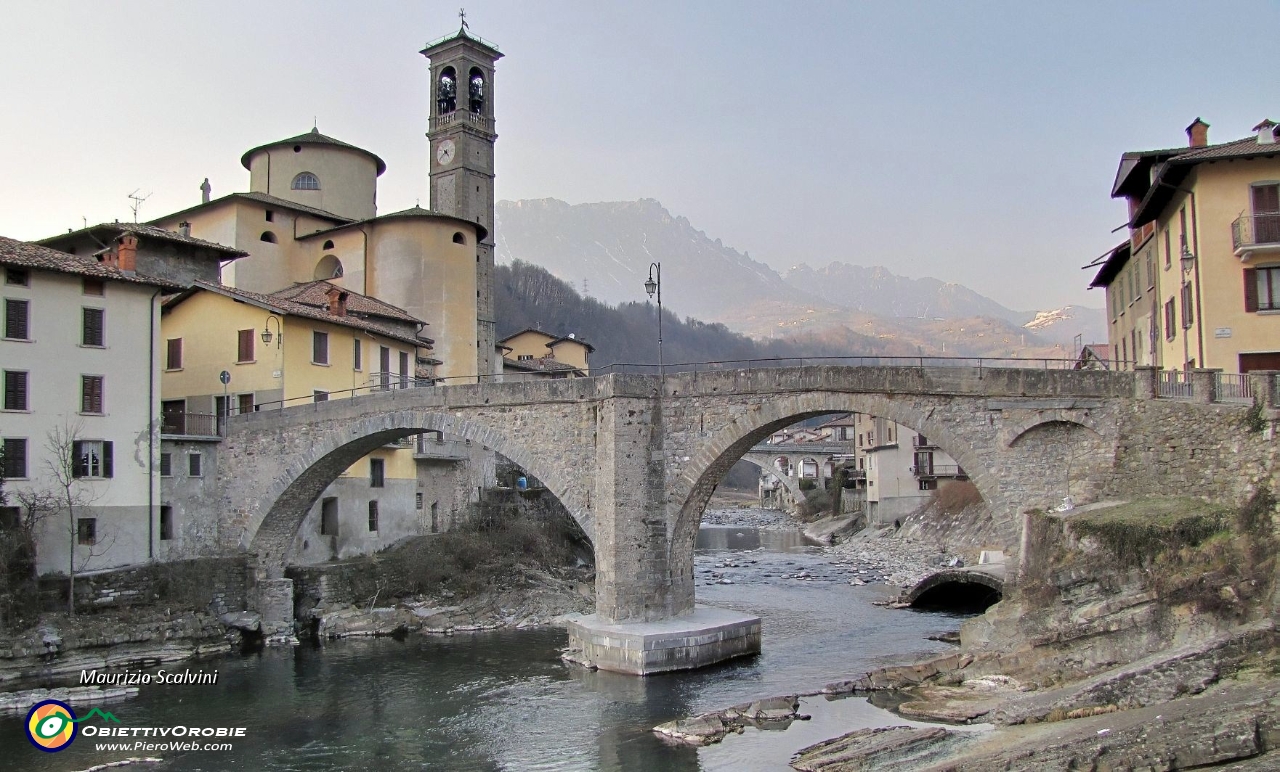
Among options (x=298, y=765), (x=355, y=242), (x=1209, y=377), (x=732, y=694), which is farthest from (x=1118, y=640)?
(x=355, y=242)

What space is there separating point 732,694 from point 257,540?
1792 cm

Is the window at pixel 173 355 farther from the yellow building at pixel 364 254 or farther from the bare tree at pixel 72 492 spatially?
the yellow building at pixel 364 254

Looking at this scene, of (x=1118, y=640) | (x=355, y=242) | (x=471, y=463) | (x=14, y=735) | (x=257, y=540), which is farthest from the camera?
(x=355, y=242)

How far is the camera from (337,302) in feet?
123

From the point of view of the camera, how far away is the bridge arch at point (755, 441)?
918 inches

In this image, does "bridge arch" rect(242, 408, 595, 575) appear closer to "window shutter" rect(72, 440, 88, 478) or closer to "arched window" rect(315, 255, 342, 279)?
"window shutter" rect(72, 440, 88, 478)

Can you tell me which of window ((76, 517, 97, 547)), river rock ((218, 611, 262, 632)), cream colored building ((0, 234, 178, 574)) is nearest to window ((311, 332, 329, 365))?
cream colored building ((0, 234, 178, 574))

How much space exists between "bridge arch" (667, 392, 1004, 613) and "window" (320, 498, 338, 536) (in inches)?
601

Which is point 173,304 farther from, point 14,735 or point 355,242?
point 14,735

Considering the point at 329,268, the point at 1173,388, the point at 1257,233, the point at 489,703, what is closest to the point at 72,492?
the point at 489,703

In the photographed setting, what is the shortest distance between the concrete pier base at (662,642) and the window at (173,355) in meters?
17.9

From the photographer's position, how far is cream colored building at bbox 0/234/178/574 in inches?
1105

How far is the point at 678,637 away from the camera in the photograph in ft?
80.9

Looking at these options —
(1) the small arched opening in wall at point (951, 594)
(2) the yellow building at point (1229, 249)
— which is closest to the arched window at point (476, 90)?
(1) the small arched opening in wall at point (951, 594)
